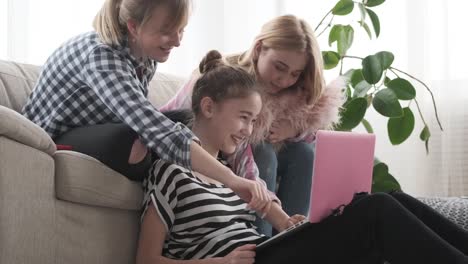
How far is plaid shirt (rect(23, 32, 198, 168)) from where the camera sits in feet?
5.16

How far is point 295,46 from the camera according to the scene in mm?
2033

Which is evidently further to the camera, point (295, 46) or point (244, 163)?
point (295, 46)

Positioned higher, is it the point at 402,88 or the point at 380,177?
the point at 402,88

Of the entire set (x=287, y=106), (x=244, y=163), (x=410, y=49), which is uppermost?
(x=410, y=49)

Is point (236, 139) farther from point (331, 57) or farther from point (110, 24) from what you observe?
point (331, 57)

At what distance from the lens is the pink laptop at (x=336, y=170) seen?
1.41 metres

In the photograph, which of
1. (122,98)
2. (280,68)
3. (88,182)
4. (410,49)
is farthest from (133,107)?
(410,49)

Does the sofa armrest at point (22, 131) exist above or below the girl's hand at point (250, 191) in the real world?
above

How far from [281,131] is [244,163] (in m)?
0.26

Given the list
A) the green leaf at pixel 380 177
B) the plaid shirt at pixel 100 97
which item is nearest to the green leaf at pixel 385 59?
the green leaf at pixel 380 177

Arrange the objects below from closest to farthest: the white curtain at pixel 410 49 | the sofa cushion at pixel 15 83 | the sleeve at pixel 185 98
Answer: the sleeve at pixel 185 98, the sofa cushion at pixel 15 83, the white curtain at pixel 410 49

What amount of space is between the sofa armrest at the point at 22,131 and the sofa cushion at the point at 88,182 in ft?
0.17

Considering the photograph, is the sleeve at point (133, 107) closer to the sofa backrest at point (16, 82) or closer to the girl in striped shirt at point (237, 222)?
the girl in striped shirt at point (237, 222)

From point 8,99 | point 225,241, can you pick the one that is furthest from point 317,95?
point 8,99
